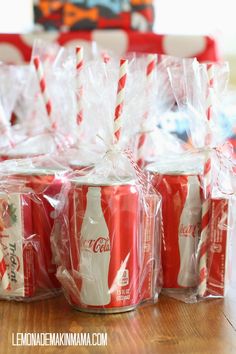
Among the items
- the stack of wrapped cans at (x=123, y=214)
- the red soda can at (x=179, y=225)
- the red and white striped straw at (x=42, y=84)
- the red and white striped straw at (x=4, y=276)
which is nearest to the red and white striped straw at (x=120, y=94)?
the stack of wrapped cans at (x=123, y=214)

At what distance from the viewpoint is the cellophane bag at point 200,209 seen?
1150mm

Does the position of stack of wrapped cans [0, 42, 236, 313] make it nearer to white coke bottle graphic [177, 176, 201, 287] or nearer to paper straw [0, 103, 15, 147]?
white coke bottle graphic [177, 176, 201, 287]

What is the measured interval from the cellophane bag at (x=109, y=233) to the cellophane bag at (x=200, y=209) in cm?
3

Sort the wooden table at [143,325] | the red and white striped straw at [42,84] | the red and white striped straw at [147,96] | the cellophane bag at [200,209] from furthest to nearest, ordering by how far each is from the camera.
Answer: the red and white striped straw at [42,84]
the red and white striped straw at [147,96]
the cellophane bag at [200,209]
the wooden table at [143,325]

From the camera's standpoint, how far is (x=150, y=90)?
4.47 ft

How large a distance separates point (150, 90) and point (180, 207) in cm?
33

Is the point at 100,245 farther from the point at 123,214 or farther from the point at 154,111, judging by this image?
the point at 154,111

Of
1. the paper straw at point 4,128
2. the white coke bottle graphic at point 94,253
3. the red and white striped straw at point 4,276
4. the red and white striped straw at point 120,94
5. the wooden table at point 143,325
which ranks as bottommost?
the wooden table at point 143,325

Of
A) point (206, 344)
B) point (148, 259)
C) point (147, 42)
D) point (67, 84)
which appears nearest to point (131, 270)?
point (148, 259)

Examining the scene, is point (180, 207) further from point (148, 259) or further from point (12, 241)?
point (12, 241)

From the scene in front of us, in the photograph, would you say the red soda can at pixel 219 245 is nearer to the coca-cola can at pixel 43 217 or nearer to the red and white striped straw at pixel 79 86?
the coca-cola can at pixel 43 217

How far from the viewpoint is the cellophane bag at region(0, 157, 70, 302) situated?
44.2 inches

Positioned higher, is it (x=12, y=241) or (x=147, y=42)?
(x=147, y=42)

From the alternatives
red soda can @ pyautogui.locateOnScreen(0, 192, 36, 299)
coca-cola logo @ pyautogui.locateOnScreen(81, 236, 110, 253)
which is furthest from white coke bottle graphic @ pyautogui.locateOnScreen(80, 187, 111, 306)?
red soda can @ pyautogui.locateOnScreen(0, 192, 36, 299)
